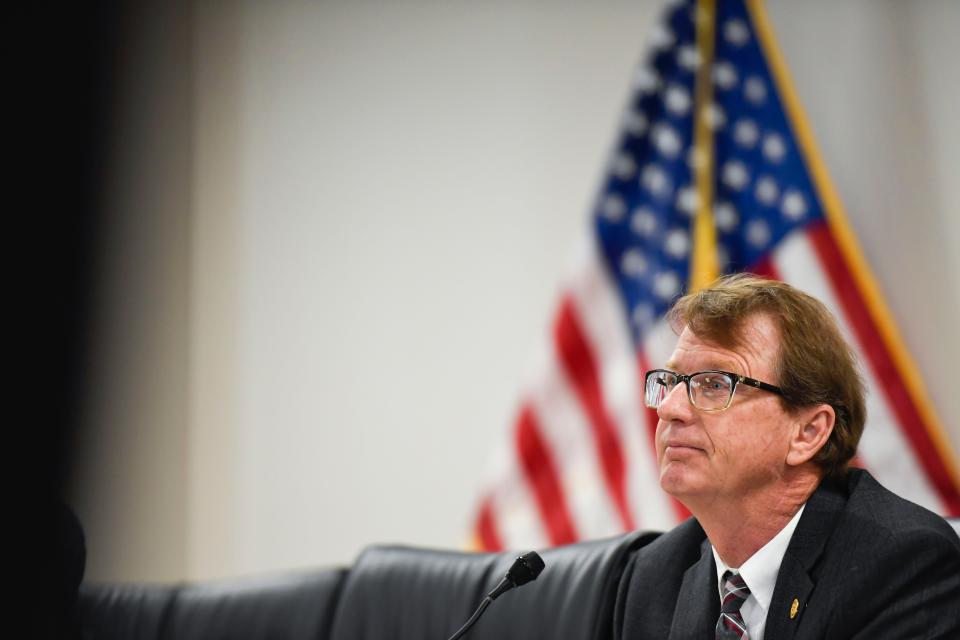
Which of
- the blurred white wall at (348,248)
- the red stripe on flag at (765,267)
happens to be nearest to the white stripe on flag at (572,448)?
the blurred white wall at (348,248)

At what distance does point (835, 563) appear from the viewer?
67.6 inches

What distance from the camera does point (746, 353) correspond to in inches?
74.2

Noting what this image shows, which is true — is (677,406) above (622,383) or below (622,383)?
above

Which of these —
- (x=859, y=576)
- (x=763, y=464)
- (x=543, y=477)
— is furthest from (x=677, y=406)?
(x=543, y=477)

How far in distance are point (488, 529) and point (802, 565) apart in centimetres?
178

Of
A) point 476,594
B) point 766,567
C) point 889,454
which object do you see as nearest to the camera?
point 766,567

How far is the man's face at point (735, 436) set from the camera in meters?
1.85

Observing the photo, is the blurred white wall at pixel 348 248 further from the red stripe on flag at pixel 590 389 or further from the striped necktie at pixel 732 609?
the striped necktie at pixel 732 609

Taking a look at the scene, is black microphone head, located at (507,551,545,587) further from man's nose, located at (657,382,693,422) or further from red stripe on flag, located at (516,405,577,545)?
red stripe on flag, located at (516,405,577,545)

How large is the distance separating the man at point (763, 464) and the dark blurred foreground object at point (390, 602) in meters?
0.24

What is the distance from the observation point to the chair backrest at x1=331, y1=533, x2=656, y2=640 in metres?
2.19

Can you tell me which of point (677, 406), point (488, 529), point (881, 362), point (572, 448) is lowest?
point (488, 529)

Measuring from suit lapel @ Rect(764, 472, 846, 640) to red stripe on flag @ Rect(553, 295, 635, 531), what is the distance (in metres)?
1.41

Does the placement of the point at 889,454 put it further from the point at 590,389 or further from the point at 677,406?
the point at 677,406
